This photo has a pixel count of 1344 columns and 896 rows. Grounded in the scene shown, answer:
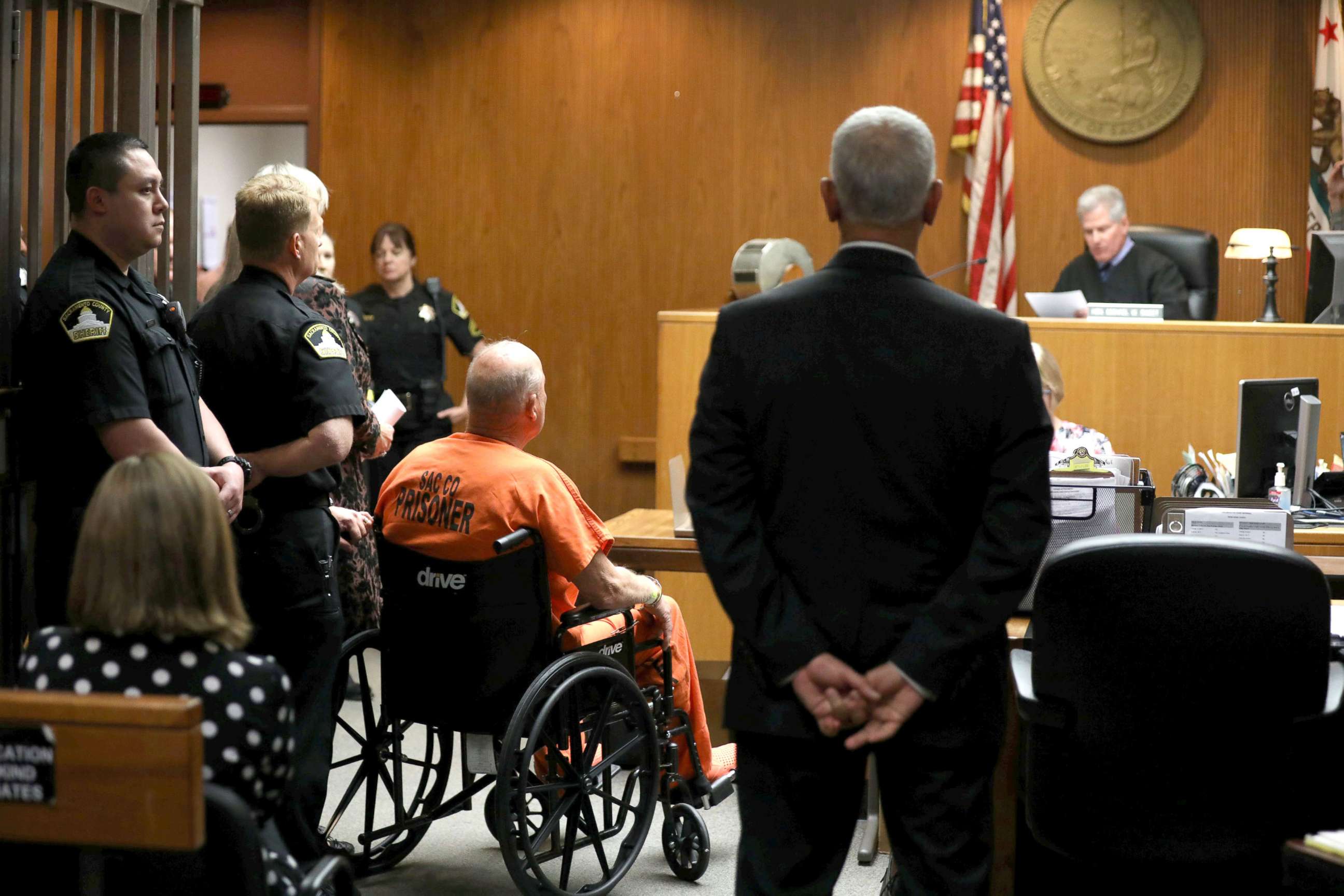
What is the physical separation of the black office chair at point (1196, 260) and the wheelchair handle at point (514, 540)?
410 centimetres

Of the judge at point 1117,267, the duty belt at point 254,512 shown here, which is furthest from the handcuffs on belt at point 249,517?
the judge at point 1117,267

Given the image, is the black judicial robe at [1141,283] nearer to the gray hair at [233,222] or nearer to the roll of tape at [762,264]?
the roll of tape at [762,264]

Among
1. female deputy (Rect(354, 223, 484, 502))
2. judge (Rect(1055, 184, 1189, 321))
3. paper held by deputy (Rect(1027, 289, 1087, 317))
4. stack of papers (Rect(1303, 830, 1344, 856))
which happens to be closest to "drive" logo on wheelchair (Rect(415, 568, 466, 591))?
stack of papers (Rect(1303, 830, 1344, 856))

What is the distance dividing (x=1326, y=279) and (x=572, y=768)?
365cm

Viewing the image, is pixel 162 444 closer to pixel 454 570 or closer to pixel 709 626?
pixel 454 570

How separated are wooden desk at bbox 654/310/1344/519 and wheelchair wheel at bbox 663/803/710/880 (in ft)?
6.52

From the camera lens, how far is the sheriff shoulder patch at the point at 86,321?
253cm

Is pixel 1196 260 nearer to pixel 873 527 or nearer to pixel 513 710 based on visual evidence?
pixel 513 710

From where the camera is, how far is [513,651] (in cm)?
279

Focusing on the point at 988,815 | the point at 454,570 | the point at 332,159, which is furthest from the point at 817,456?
the point at 332,159

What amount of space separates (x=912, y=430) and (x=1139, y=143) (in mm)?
5682

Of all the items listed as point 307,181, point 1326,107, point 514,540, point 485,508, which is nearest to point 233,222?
point 307,181

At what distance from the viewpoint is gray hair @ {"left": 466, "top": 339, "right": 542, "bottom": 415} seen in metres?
2.95

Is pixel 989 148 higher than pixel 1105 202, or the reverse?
pixel 989 148
